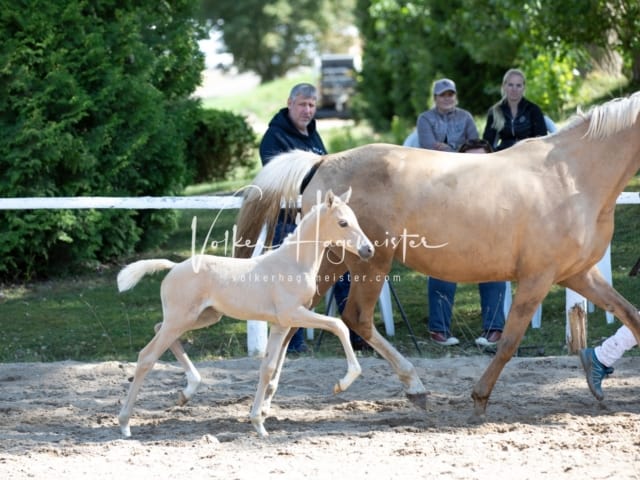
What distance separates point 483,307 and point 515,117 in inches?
66.2

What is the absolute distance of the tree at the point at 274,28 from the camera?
5259 cm

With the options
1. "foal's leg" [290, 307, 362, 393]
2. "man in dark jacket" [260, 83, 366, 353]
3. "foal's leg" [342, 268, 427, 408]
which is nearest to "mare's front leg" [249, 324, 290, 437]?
"foal's leg" [290, 307, 362, 393]

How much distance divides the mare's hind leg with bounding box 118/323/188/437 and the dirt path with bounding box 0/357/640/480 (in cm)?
15

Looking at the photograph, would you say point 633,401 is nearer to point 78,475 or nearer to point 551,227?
point 551,227

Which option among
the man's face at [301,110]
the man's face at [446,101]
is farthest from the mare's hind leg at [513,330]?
the man's face at [446,101]

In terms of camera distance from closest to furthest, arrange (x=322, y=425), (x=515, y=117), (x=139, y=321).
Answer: (x=322, y=425), (x=515, y=117), (x=139, y=321)

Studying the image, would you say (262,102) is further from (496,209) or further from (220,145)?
(496,209)

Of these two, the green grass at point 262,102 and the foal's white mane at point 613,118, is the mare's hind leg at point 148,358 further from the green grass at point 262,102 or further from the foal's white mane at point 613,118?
the green grass at point 262,102

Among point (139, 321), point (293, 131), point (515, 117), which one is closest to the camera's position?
point (293, 131)

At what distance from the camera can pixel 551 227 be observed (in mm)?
6012

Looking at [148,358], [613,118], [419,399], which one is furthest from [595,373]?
[148,358]

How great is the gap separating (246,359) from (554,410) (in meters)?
2.48

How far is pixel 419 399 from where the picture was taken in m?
6.29

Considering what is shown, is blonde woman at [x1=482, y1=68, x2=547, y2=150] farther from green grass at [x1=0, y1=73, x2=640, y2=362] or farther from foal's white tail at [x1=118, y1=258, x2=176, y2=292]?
foal's white tail at [x1=118, y1=258, x2=176, y2=292]
